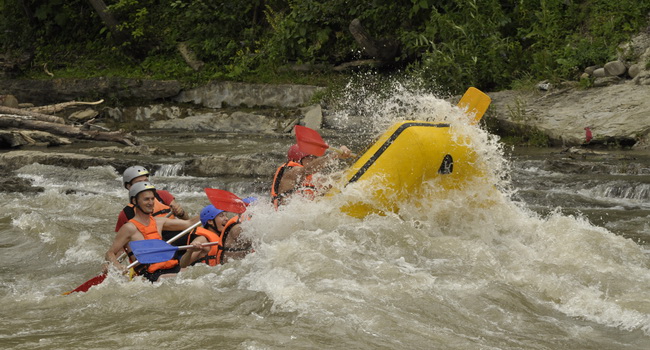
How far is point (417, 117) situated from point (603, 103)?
5910mm

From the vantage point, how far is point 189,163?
37.3 ft

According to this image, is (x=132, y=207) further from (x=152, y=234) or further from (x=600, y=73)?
(x=600, y=73)

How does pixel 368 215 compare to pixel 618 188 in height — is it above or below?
above

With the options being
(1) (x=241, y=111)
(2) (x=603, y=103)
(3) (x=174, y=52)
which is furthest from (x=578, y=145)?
(3) (x=174, y=52)

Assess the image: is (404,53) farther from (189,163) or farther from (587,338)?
(587,338)

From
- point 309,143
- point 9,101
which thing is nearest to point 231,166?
point 309,143

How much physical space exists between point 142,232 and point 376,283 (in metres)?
1.86

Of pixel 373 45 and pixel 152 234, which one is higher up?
pixel 373 45

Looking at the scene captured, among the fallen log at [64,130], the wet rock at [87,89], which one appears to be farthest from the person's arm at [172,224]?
the wet rock at [87,89]

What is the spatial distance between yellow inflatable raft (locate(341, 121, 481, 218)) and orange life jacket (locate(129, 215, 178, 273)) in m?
1.46

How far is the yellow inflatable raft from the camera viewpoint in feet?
21.2

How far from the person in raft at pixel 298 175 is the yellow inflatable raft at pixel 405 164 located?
278 mm

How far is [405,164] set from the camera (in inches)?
256

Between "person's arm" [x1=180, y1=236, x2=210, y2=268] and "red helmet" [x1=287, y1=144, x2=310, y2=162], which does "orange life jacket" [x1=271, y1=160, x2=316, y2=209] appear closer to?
"red helmet" [x1=287, y1=144, x2=310, y2=162]
